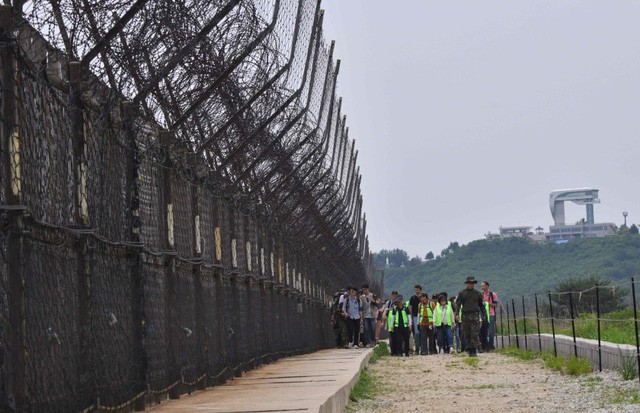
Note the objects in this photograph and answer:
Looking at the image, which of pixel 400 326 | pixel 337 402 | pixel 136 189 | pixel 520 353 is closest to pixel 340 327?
pixel 400 326

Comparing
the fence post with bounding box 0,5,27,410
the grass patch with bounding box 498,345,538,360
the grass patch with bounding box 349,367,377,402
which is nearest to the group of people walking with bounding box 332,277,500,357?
the grass patch with bounding box 498,345,538,360

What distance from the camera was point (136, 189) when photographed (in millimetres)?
9938

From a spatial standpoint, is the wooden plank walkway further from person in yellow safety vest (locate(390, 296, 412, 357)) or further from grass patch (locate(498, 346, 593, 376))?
person in yellow safety vest (locate(390, 296, 412, 357))

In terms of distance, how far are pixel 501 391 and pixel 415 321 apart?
1939cm

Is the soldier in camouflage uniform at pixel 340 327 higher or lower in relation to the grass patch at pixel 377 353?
higher

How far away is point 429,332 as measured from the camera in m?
35.3

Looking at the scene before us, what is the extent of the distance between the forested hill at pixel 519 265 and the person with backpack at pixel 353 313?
11140 centimetres

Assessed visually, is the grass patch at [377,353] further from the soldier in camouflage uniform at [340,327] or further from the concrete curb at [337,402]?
the concrete curb at [337,402]

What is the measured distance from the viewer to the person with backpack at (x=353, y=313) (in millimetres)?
30984

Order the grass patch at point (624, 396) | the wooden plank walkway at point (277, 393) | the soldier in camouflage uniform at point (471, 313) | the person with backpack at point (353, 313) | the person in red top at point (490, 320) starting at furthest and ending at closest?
the person in red top at point (490, 320) < the person with backpack at point (353, 313) < the soldier in camouflage uniform at point (471, 313) < the grass patch at point (624, 396) < the wooden plank walkway at point (277, 393)

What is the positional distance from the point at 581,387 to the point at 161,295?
6494mm

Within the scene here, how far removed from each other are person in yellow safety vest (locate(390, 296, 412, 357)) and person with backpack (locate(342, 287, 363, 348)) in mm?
2732

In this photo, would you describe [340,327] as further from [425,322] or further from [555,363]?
[555,363]

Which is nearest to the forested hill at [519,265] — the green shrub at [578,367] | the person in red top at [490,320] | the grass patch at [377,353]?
the grass patch at [377,353]
